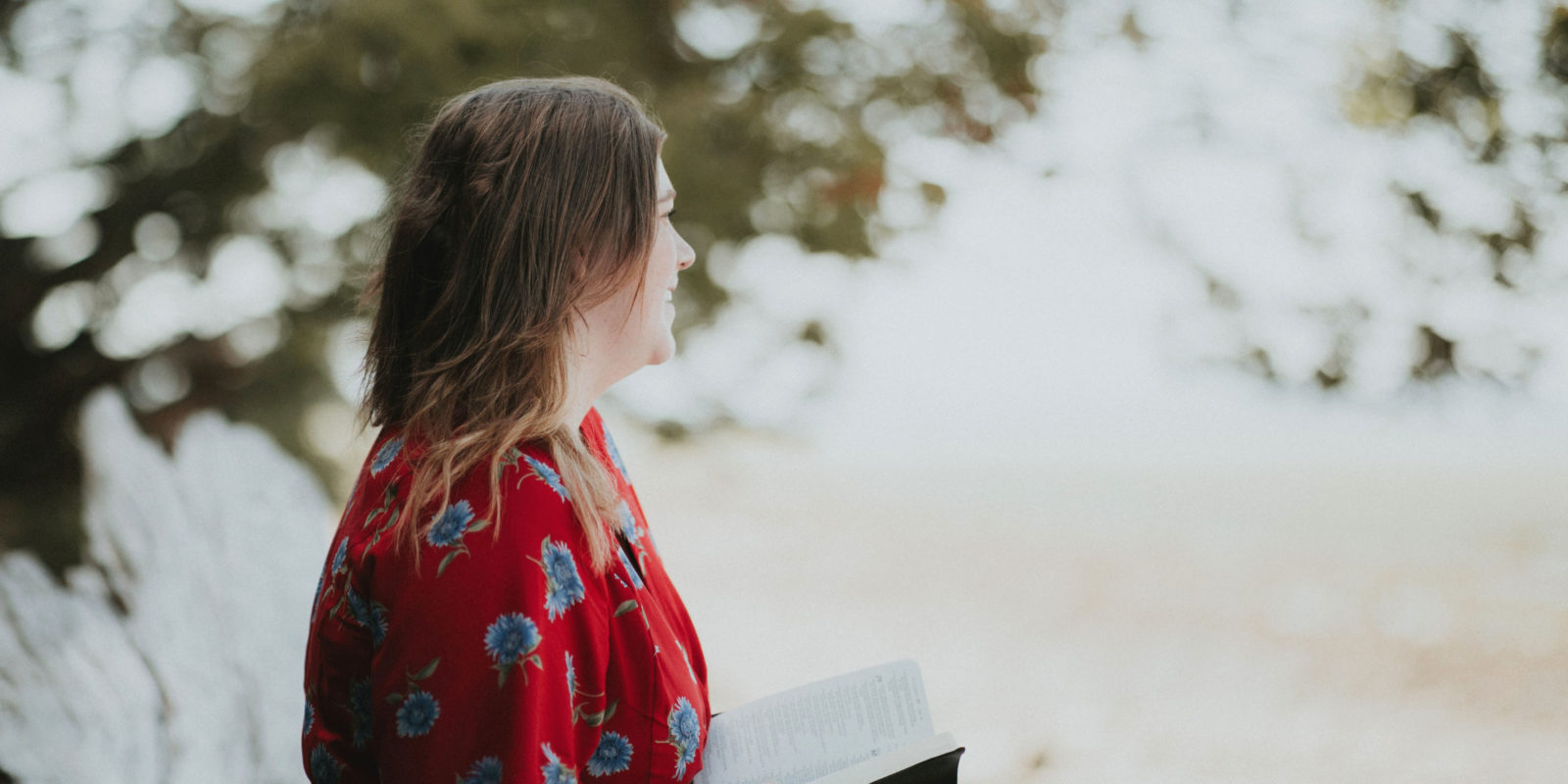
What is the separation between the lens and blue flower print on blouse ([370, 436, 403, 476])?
1.38 m

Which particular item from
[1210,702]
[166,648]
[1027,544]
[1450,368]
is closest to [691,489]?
[1027,544]

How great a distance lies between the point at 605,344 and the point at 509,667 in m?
0.45

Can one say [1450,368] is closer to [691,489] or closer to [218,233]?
[218,233]

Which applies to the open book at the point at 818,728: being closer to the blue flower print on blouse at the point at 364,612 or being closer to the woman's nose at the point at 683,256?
the blue flower print on blouse at the point at 364,612

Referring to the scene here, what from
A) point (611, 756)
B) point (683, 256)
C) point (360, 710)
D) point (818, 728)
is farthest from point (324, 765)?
point (683, 256)

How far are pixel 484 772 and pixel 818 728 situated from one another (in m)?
0.50

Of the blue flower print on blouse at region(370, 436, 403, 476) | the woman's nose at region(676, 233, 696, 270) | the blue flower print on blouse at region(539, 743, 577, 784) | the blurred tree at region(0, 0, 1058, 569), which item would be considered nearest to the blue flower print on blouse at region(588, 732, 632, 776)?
the blue flower print on blouse at region(539, 743, 577, 784)

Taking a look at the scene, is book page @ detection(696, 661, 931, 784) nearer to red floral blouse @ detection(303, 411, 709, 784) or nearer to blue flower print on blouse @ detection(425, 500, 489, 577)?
red floral blouse @ detection(303, 411, 709, 784)

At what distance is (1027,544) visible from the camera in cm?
1009

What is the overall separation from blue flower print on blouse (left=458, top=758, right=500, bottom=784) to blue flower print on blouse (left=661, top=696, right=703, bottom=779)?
0.76 ft

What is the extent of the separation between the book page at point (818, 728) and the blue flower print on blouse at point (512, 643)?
0.41 m

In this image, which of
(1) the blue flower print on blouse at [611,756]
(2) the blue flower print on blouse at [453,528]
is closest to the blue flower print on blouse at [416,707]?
(2) the blue flower print on blouse at [453,528]

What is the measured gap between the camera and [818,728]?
1526mm

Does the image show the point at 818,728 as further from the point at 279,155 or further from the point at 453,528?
the point at 279,155
